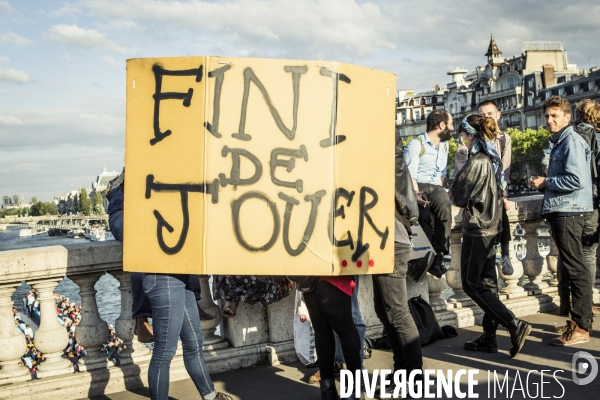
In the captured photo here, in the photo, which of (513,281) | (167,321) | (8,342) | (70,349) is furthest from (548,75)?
(167,321)

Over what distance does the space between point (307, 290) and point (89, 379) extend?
1.70m

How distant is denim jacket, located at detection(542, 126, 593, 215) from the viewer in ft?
18.0

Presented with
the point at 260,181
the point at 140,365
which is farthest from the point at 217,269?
the point at 140,365

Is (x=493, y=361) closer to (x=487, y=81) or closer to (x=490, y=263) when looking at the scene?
(x=490, y=263)

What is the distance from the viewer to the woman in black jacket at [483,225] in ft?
16.8

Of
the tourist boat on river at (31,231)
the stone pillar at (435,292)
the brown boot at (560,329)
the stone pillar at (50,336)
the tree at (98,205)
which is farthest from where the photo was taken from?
the tree at (98,205)

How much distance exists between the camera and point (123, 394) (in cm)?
477

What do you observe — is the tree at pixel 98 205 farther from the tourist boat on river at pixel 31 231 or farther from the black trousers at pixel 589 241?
the black trousers at pixel 589 241

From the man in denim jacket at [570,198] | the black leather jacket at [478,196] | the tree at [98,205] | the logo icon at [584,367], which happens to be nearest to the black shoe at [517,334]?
the logo icon at [584,367]

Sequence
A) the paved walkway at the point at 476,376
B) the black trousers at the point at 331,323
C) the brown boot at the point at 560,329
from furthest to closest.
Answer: the brown boot at the point at 560,329 < the paved walkway at the point at 476,376 < the black trousers at the point at 331,323

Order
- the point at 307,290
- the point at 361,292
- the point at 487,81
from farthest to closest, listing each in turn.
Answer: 1. the point at 487,81
2. the point at 361,292
3. the point at 307,290

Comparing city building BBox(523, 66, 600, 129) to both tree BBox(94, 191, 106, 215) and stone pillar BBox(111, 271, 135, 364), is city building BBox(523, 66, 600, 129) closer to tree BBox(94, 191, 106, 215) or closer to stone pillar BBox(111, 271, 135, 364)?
stone pillar BBox(111, 271, 135, 364)

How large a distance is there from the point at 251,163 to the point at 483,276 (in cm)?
250

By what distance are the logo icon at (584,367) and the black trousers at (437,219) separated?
119 centimetres
